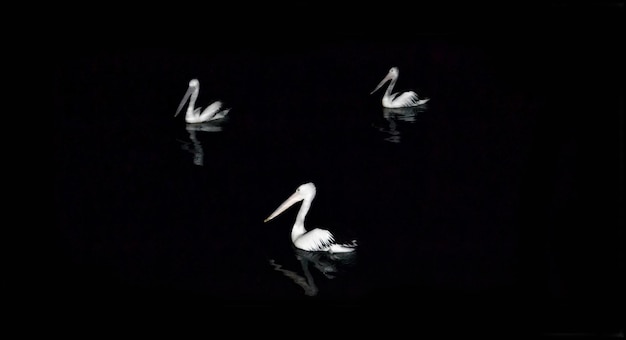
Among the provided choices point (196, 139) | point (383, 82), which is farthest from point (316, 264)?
point (196, 139)

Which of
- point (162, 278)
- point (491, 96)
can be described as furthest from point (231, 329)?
point (491, 96)

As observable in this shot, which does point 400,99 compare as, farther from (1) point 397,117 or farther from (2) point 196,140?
(2) point 196,140

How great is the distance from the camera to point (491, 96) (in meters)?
2.86

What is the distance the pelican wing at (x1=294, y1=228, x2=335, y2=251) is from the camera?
2531 millimetres

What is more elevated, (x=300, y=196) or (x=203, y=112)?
(x=203, y=112)

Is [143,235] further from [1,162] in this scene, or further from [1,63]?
[1,63]

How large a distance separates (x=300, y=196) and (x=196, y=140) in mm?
767

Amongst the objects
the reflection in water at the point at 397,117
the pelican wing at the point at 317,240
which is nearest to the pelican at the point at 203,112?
the reflection in water at the point at 397,117

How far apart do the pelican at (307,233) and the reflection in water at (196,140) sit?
0.43 m

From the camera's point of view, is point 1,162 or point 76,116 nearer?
point 1,162

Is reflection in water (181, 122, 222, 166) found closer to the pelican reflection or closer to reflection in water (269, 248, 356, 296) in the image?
the pelican reflection

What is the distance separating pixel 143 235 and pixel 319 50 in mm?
680

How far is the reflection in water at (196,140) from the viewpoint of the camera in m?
3.02

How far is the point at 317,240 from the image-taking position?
254 cm
